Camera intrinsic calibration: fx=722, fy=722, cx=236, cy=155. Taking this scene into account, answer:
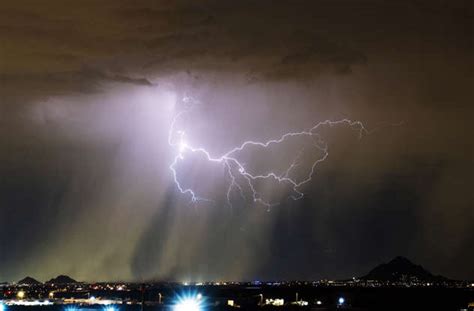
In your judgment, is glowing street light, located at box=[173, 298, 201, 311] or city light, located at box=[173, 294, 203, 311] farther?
city light, located at box=[173, 294, 203, 311]

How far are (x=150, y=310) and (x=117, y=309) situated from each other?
→ 3.66 metres

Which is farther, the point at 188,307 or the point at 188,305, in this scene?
the point at 188,305

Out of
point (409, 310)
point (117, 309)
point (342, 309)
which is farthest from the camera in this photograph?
point (409, 310)

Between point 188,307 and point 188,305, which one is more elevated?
point 188,305

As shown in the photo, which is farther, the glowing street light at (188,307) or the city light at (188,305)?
the city light at (188,305)

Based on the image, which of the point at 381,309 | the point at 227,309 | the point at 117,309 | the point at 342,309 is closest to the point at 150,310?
the point at 117,309

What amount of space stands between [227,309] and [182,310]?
8.72 meters

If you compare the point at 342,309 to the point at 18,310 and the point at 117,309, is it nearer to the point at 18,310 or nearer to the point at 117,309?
the point at 117,309

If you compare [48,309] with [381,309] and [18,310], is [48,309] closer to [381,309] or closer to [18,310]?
[18,310]

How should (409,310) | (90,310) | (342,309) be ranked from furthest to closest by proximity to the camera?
(409,310) → (342,309) → (90,310)

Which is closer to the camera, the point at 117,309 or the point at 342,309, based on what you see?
the point at 117,309

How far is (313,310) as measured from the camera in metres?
84.3

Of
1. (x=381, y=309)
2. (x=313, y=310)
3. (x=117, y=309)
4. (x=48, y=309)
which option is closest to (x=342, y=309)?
(x=313, y=310)

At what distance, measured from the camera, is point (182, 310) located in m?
75.8
